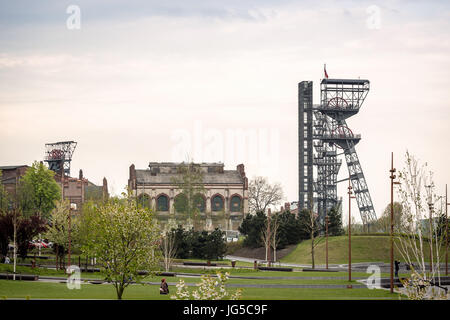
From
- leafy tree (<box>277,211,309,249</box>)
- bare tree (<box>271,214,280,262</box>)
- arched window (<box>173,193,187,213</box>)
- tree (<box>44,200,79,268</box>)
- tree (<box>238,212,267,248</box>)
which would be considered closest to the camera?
tree (<box>44,200,79,268</box>)

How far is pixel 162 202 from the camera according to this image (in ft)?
488

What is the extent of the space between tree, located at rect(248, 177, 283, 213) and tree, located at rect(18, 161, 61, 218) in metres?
58.3

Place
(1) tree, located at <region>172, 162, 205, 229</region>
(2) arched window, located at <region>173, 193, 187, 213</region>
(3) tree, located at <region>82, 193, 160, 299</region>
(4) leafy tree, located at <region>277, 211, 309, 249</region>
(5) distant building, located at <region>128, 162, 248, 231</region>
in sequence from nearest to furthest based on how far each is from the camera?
(3) tree, located at <region>82, 193, 160, 299</region>
(4) leafy tree, located at <region>277, 211, 309, 249</region>
(1) tree, located at <region>172, 162, 205, 229</region>
(2) arched window, located at <region>173, 193, 187, 213</region>
(5) distant building, located at <region>128, 162, 248, 231</region>

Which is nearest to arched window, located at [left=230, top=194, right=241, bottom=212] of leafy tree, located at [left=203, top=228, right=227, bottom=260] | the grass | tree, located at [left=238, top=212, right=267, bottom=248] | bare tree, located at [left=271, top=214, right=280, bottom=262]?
tree, located at [left=238, top=212, right=267, bottom=248]

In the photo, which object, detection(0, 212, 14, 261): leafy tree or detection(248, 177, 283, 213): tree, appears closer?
detection(0, 212, 14, 261): leafy tree

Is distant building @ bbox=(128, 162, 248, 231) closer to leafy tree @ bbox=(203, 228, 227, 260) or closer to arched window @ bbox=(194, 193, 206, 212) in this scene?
arched window @ bbox=(194, 193, 206, 212)

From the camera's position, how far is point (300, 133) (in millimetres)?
137500

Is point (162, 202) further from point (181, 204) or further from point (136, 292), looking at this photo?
point (136, 292)

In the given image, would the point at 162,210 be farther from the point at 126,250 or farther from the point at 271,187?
the point at 126,250

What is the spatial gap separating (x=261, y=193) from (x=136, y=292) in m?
112

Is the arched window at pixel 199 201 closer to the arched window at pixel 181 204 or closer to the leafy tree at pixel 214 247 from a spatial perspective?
the arched window at pixel 181 204

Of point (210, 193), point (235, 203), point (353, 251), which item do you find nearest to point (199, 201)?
point (210, 193)

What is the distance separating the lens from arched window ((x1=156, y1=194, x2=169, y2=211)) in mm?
148000

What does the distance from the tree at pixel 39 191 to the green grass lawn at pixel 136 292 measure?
5499 cm
